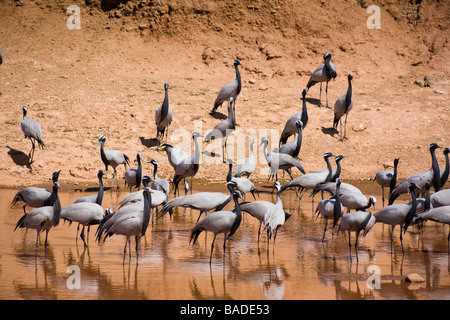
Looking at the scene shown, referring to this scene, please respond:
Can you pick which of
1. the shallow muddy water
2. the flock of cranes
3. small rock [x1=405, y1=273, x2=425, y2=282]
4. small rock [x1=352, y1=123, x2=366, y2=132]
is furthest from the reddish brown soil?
small rock [x1=405, y1=273, x2=425, y2=282]

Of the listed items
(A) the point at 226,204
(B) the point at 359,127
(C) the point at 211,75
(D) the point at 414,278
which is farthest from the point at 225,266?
(C) the point at 211,75

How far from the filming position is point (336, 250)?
396 inches

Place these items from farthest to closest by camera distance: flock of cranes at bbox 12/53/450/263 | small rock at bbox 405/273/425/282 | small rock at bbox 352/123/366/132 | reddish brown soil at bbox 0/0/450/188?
small rock at bbox 352/123/366/132 → reddish brown soil at bbox 0/0/450/188 → flock of cranes at bbox 12/53/450/263 → small rock at bbox 405/273/425/282

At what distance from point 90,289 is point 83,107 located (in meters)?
13.3

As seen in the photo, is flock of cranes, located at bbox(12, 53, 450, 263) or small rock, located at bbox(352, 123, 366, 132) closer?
flock of cranes, located at bbox(12, 53, 450, 263)

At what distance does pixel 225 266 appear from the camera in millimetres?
8914

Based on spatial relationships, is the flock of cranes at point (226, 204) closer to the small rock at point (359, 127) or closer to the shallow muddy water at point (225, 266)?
the shallow muddy water at point (225, 266)

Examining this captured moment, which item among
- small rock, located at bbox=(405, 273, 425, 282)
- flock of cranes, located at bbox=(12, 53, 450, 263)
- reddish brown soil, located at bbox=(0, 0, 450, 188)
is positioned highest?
reddish brown soil, located at bbox=(0, 0, 450, 188)

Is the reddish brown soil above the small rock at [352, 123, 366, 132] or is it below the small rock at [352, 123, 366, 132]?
above

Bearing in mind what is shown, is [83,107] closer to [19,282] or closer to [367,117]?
[367,117]

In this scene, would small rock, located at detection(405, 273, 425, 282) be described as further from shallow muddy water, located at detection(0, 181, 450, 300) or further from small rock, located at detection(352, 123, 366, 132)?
small rock, located at detection(352, 123, 366, 132)

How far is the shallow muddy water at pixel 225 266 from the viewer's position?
7.66 metres

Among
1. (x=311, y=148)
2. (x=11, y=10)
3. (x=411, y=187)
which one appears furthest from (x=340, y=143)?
(x=11, y=10)

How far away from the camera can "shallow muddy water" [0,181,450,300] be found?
25.1 ft
